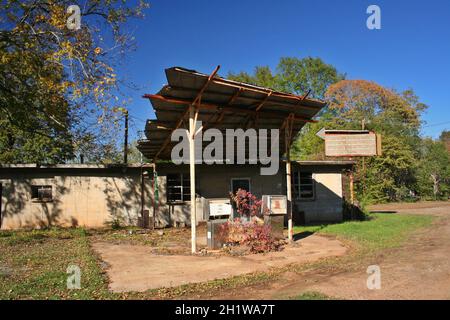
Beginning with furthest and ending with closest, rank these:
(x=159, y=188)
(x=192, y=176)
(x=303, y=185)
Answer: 1. (x=303, y=185)
2. (x=159, y=188)
3. (x=192, y=176)

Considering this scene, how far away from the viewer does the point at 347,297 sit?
5262 millimetres

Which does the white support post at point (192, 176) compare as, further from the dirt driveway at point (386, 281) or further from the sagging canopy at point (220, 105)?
the dirt driveway at point (386, 281)

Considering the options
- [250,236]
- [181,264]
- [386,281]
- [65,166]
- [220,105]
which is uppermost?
[220,105]

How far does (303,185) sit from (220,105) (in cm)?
872

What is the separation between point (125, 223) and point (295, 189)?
319 inches

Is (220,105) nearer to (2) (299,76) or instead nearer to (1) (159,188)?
(1) (159,188)

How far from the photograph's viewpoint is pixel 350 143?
58.3 feet

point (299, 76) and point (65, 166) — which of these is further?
point (299, 76)

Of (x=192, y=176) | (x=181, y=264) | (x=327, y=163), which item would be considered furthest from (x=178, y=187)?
(x=181, y=264)

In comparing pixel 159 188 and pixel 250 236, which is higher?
pixel 159 188

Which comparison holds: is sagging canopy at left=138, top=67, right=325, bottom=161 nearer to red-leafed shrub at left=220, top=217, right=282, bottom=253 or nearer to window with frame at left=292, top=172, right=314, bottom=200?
red-leafed shrub at left=220, top=217, right=282, bottom=253

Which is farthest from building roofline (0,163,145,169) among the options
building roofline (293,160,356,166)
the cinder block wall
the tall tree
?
the tall tree
